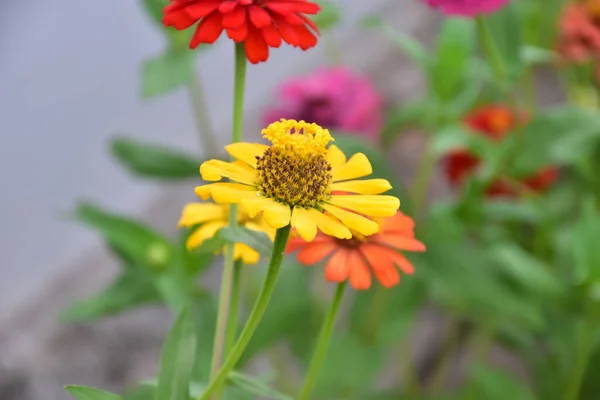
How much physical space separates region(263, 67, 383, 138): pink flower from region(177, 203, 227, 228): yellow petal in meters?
0.25

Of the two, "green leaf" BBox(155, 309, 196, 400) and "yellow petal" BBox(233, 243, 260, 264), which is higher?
"yellow petal" BBox(233, 243, 260, 264)

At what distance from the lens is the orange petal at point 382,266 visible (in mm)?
229

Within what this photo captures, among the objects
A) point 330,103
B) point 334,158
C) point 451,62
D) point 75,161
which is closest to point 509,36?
point 451,62

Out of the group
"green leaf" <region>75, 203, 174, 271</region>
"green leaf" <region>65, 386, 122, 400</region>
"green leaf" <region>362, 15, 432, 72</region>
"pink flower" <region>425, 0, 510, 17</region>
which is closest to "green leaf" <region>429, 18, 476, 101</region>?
"green leaf" <region>362, 15, 432, 72</region>

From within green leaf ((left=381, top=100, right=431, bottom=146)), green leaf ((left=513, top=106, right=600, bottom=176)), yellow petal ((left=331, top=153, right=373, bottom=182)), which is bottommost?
yellow petal ((left=331, top=153, right=373, bottom=182))

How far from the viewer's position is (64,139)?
802 mm

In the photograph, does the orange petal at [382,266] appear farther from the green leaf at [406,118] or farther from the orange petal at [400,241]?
the green leaf at [406,118]

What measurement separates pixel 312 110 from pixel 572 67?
254mm

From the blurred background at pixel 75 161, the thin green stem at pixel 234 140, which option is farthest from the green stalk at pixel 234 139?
the blurred background at pixel 75 161

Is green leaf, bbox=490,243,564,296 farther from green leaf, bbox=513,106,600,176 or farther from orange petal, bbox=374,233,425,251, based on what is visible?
orange petal, bbox=374,233,425,251

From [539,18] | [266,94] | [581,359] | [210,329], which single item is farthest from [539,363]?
[266,94]

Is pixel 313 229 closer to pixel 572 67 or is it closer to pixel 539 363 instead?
pixel 539 363

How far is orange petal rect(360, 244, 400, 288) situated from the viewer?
229 millimetres

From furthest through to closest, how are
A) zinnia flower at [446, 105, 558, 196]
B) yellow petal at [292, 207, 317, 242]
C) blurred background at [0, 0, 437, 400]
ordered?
blurred background at [0, 0, 437, 400]
zinnia flower at [446, 105, 558, 196]
yellow petal at [292, 207, 317, 242]
